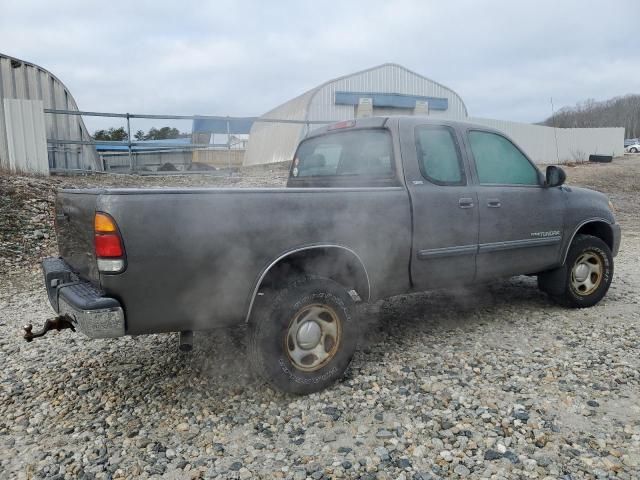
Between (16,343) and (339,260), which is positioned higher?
(339,260)

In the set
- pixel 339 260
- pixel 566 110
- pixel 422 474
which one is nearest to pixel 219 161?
pixel 339 260

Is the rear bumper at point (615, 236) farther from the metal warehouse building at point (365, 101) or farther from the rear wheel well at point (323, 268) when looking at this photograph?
the metal warehouse building at point (365, 101)

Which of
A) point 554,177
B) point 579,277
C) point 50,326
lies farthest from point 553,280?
point 50,326

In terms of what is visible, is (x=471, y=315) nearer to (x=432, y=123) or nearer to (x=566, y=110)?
(x=432, y=123)

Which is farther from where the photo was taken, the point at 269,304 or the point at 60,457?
the point at 269,304

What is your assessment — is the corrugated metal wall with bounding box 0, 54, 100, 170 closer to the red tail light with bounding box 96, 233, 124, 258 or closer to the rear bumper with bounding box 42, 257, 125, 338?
the rear bumper with bounding box 42, 257, 125, 338

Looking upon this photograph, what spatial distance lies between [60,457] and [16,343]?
207 cm

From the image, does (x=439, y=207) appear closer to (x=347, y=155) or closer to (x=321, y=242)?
(x=347, y=155)

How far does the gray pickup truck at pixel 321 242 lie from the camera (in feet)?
8.74

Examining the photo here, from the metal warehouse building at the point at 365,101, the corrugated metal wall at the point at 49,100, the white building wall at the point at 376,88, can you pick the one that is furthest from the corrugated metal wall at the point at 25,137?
the white building wall at the point at 376,88

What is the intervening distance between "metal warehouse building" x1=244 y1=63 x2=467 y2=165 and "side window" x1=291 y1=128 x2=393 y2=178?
55.9 feet

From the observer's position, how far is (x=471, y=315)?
15.8 feet

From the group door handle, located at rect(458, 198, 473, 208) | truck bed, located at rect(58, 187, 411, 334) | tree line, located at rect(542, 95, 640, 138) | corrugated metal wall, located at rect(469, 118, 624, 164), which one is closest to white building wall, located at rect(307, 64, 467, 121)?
corrugated metal wall, located at rect(469, 118, 624, 164)

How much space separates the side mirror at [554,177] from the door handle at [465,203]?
1.05 metres
